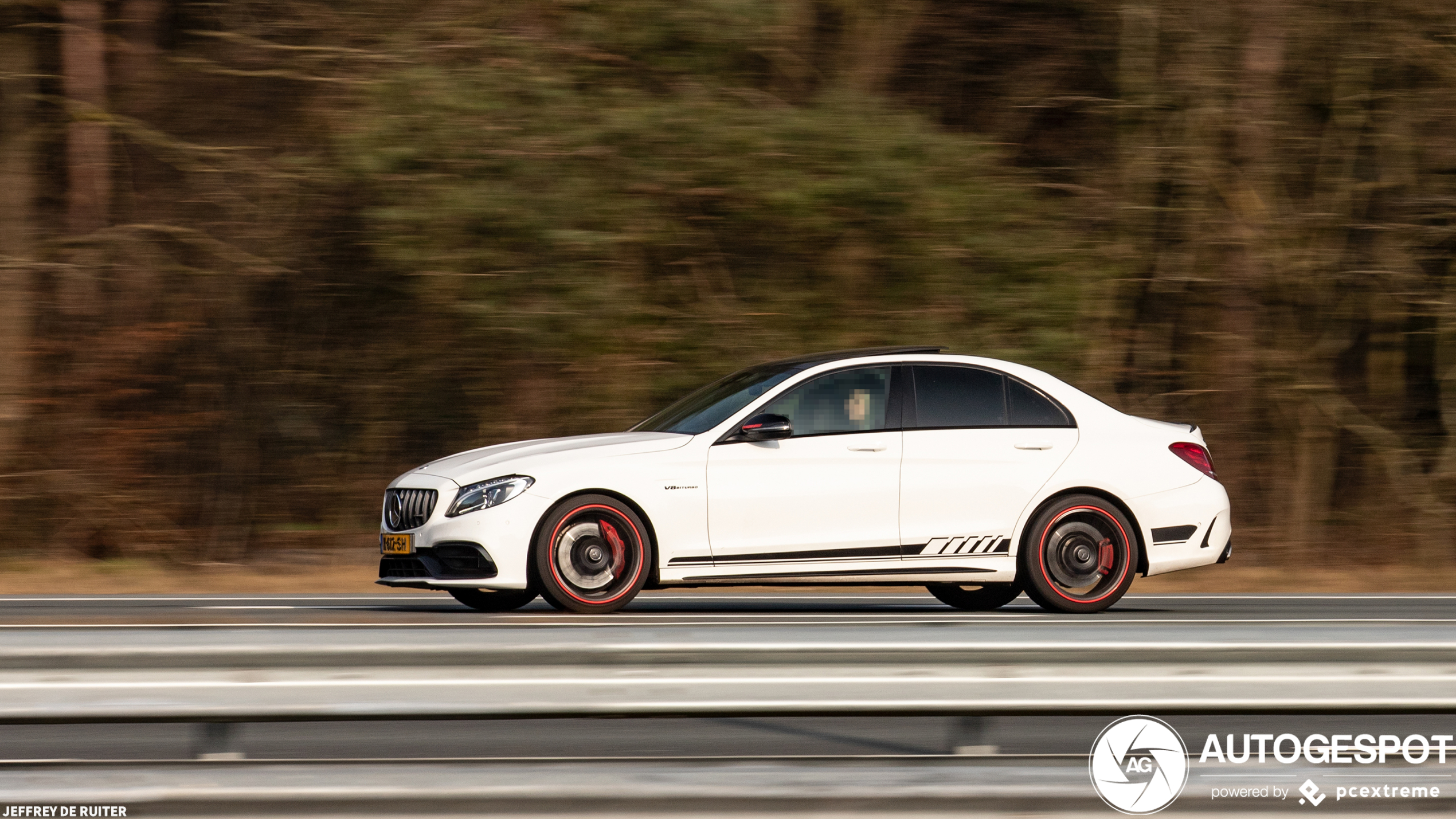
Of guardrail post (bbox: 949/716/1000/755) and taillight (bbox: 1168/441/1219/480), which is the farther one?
taillight (bbox: 1168/441/1219/480)

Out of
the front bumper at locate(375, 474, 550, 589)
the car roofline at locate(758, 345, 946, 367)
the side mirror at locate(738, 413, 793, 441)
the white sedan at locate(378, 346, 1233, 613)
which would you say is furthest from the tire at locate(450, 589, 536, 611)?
the car roofline at locate(758, 345, 946, 367)

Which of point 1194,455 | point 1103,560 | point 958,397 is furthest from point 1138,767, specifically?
point 1194,455

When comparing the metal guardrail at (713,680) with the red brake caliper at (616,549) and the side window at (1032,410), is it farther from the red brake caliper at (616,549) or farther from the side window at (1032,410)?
the side window at (1032,410)

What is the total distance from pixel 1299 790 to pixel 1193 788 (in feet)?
0.93

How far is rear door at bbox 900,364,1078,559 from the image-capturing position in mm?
9234

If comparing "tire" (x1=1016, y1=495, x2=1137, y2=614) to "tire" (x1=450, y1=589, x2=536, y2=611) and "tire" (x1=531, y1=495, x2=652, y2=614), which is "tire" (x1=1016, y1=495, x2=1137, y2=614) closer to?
"tire" (x1=531, y1=495, x2=652, y2=614)

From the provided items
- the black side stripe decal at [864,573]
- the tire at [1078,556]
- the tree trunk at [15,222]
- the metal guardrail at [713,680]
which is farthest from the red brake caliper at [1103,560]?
the tree trunk at [15,222]

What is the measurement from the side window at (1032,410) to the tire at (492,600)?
3036mm

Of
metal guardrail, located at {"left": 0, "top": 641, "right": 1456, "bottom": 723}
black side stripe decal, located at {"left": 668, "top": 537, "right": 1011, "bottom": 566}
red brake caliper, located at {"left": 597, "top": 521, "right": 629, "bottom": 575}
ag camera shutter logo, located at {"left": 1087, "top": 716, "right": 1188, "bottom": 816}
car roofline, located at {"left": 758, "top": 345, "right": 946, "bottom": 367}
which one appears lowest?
ag camera shutter logo, located at {"left": 1087, "top": 716, "right": 1188, "bottom": 816}

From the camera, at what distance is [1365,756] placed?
15.2 ft

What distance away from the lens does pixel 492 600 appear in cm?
984

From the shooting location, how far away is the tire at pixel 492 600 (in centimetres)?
957

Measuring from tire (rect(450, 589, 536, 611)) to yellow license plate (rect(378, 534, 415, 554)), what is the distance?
0.41 meters

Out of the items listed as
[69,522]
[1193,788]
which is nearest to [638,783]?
[1193,788]
